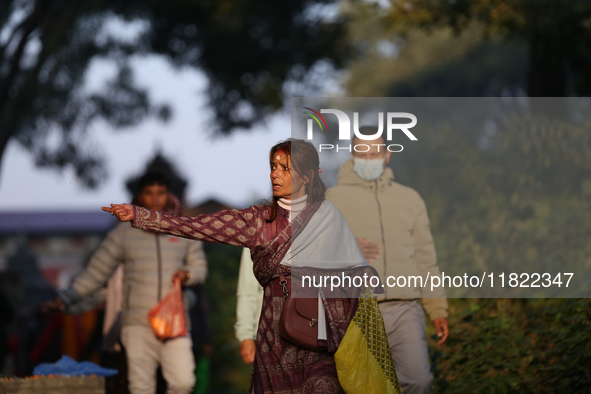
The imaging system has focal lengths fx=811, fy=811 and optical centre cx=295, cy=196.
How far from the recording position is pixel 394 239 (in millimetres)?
5598

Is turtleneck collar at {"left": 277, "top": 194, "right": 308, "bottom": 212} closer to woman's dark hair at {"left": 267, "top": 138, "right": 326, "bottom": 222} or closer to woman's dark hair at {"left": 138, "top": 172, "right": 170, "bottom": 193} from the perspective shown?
woman's dark hair at {"left": 267, "top": 138, "right": 326, "bottom": 222}

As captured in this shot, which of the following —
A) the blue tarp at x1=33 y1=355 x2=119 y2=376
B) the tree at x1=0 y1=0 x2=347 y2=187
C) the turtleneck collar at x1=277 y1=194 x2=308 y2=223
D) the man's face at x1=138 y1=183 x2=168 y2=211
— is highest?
the tree at x1=0 y1=0 x2=347 y2=187

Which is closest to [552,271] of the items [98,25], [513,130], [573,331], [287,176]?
[573,331]

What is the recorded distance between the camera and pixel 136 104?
19.6m

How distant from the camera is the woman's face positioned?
4441mm

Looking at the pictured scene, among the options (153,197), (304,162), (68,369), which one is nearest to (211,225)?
(304,162)

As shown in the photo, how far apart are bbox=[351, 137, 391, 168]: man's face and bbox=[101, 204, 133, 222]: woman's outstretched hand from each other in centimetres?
190

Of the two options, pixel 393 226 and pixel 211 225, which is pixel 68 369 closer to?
pixel 211 225

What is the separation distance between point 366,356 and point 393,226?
4.91 feet

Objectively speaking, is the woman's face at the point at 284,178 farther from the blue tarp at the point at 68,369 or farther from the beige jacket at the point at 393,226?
the blue tarp at the point at 68,369

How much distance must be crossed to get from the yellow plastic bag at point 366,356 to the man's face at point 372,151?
56.1 inches

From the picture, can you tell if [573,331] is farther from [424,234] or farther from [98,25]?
[98,25]

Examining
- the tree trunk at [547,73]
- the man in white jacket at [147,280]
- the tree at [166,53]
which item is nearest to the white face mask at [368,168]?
the man in white jacket at [147,280]

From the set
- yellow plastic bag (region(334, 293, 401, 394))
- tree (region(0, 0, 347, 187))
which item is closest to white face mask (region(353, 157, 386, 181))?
yellow plastic bag (region(334, 293, 401, 394))
